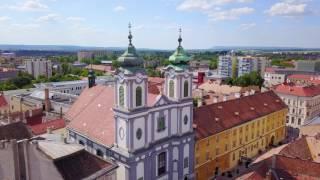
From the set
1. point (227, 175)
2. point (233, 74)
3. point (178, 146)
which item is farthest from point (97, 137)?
point (233, 74)

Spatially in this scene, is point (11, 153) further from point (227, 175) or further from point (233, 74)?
point (233, 74)

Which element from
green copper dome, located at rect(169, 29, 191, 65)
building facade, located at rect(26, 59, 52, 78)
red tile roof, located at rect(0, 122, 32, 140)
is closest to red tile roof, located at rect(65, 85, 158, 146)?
green copper dome, located at rect(169, 29, 191, 65)

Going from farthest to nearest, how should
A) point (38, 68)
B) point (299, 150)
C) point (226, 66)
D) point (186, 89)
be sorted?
1. point (226, 66)
2. point (38, 68)
3. point (299, 150)
4. point (186, 89)

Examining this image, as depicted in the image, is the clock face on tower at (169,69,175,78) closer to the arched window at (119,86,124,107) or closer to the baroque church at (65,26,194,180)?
the baroque church at (65,26,194,180)

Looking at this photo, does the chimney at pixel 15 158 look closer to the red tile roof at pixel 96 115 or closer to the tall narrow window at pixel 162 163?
the red tile roof at pixel 96 115

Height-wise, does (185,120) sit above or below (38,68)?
above

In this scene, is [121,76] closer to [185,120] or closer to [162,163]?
[185,120]

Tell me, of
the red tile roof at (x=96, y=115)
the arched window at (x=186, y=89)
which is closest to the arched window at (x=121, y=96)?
the red tile roof at (x=96, y=115)

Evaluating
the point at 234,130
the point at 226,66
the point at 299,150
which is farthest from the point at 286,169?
the point at 226,66
